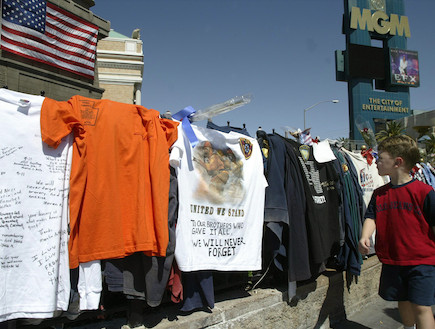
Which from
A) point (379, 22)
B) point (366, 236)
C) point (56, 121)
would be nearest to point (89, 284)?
point (56, 121)

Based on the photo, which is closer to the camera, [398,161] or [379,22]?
[398,161]

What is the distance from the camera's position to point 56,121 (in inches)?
82.7

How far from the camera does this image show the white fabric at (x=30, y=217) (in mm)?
1887

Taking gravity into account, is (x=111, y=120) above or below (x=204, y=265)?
above

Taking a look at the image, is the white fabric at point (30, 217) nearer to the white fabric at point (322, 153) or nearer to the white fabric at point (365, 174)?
the white fabric at point (322, 153)

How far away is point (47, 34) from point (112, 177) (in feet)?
25.1

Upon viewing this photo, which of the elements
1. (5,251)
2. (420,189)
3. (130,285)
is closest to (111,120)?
(5,251)

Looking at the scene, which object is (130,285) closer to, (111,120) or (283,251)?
(111,120)

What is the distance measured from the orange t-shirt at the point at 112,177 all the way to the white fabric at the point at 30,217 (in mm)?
85

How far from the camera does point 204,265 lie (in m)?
2.60

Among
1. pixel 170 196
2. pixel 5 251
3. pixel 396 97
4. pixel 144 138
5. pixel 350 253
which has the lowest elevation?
pixel 350 253

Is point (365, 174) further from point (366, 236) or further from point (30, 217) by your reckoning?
point (30, 217)

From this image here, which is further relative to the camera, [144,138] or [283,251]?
[283,251]

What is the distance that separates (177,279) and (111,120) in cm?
137
